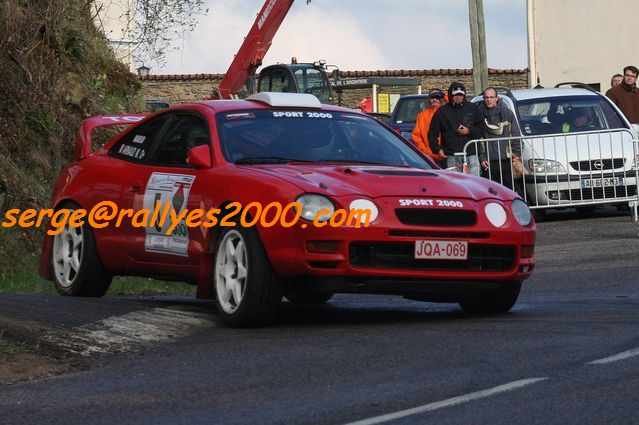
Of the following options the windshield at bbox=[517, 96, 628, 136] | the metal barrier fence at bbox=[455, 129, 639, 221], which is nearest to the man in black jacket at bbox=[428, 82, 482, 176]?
the metal barrier fence at bbox=[455, 129, 639, 221]

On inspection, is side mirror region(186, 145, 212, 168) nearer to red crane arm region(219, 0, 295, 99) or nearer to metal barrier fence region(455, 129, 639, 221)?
metal barrier fence region(455, 129, 639, 221)

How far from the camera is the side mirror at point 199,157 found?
33.7 ft

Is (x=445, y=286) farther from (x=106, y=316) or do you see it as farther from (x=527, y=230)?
(x=106, y=316)

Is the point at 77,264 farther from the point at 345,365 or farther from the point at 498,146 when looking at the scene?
the point at 498,146

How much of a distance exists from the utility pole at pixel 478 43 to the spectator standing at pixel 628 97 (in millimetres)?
9243

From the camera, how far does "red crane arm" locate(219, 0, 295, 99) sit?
31.8 metres

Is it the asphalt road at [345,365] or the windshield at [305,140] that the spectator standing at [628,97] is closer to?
the asphalt road at [345,365]

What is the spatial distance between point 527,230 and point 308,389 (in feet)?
10.6

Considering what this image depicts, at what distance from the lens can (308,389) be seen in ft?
23.4

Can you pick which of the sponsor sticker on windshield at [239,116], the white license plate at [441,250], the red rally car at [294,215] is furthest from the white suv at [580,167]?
the white license plate at [441,250]

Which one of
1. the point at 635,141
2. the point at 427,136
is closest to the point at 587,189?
the point at 635,141

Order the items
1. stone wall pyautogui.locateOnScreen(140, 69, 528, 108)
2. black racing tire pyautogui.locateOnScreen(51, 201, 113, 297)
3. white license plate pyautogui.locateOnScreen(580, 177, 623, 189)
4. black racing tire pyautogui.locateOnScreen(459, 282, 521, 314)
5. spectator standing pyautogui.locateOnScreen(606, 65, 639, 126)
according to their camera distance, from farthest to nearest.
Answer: stone wall pyautogui.locateOnScreen(140, 69, 528, 108)
spectator standing pyautogui.locateOnScreen(606, 65, 639, 126)
white license plate pyautogui.locateOnScreen(580, 177, 623, 189)
black racing tire pyautogui.locateOnScreen(51, 201, 113, 297)
black racing tire pyautogui.locateOnScreen(459, 282, 521, 314)

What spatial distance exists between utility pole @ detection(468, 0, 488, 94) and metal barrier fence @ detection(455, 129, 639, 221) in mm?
12341

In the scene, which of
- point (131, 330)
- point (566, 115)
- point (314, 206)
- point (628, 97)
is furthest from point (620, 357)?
point (628, 97)
